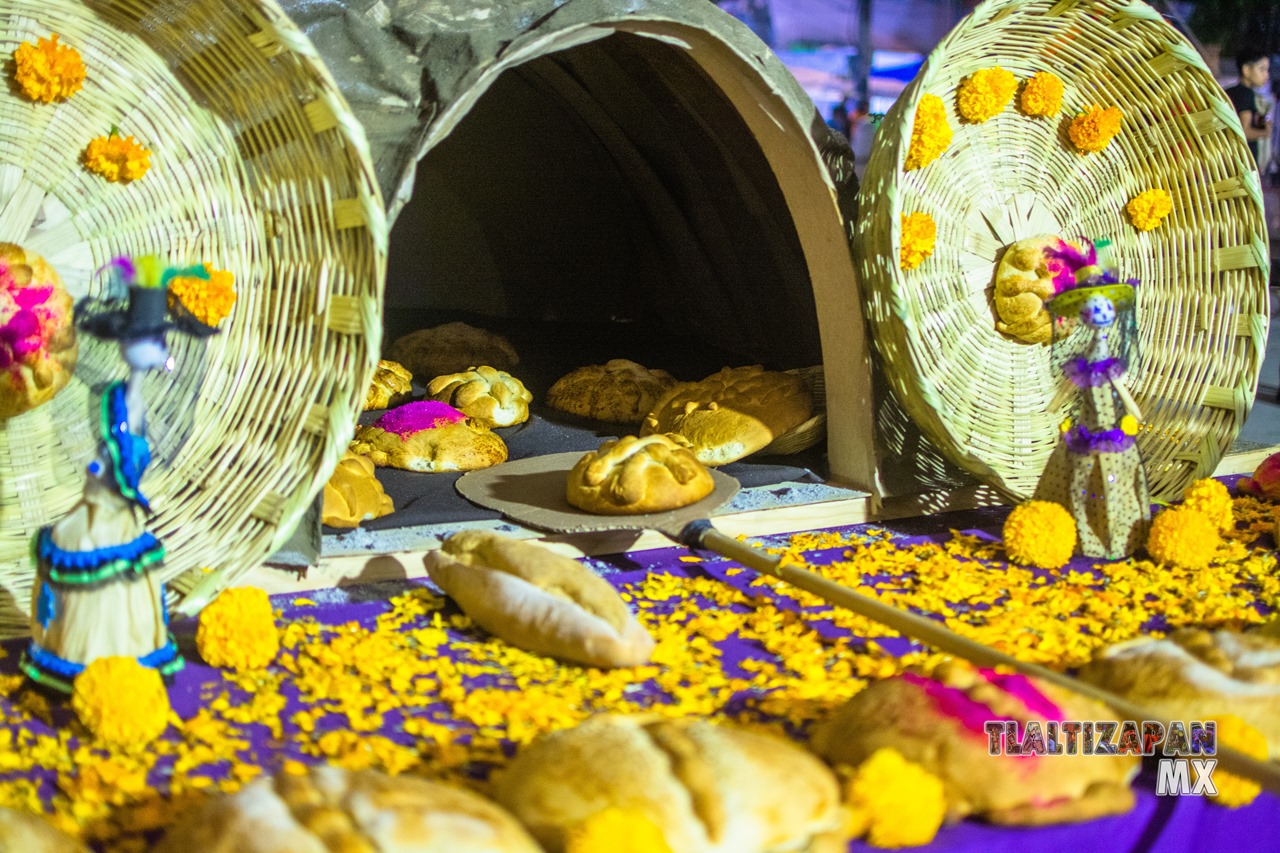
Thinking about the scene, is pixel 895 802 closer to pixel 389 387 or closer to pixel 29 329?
pixel 29 329

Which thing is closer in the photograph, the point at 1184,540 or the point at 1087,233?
the point at 1184,540

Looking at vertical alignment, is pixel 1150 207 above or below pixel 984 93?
below

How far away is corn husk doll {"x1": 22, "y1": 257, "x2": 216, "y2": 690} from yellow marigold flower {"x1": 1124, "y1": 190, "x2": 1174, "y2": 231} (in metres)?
2.03

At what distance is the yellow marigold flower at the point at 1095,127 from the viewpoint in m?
2.46

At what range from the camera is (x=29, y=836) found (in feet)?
3.38

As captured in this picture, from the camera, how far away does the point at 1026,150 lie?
8.15 feet

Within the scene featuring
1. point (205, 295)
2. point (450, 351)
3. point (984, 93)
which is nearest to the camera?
point (205, 295)

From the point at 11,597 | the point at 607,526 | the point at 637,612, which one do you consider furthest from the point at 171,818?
the point at 607,526

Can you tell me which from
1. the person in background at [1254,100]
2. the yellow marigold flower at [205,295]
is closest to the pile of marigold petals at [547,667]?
the yellow marigold flower at [205,295]

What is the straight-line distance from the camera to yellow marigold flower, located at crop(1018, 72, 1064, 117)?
2.42 m

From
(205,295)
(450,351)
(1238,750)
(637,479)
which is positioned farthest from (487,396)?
(1238,750)

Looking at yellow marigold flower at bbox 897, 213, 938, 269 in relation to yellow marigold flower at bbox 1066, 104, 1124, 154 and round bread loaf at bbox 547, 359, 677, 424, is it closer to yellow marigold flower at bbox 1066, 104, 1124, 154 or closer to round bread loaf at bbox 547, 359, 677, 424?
yellow marigold flower at bbox 1066, 104, 1124, 154

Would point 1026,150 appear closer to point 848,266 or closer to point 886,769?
point 848,266

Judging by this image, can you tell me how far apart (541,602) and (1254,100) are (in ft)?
12.9
